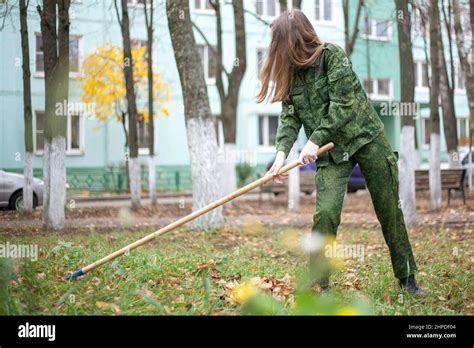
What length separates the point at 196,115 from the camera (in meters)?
7.05

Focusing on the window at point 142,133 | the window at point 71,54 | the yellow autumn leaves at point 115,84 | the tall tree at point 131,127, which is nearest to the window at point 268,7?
the tall tree at point 131,127

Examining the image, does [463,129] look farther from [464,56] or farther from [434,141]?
[464,56]

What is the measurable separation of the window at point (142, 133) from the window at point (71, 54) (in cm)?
912

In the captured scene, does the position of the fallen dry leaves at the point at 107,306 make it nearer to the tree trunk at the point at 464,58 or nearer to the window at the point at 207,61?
the tree trunk at the point at 464,58

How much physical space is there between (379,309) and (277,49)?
134 centimetres

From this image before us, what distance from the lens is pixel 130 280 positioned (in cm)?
319

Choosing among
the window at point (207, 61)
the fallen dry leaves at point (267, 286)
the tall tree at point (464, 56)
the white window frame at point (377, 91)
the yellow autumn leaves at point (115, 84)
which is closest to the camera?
the fallen dry leaves at point (267, 286)

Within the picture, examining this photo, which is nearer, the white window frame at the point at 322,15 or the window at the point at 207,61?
the white window frame at the point at 322,15

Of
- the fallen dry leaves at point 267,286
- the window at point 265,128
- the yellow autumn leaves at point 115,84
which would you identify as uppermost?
the yellow autumn leaves at point 115,84

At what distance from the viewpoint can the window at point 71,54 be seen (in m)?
A: 4.76

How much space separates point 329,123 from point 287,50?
412 mm

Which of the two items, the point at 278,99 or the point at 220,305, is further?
the point at 278,99
